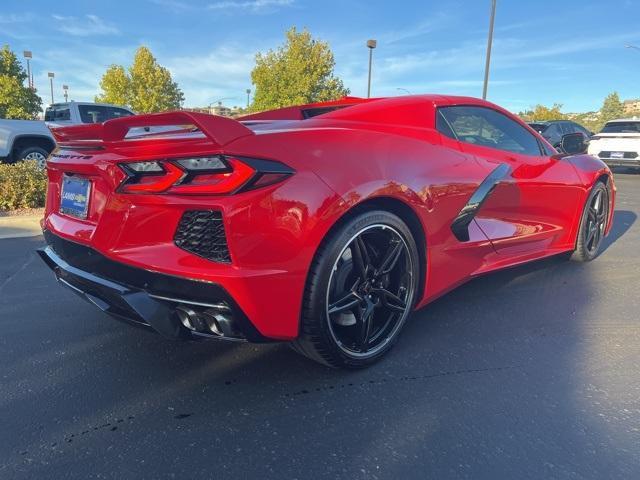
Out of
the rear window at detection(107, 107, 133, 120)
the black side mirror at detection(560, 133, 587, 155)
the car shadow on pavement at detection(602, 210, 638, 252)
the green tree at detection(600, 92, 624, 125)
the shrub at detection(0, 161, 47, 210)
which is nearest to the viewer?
the black side mirror at detection(560, 133, 587, 155)

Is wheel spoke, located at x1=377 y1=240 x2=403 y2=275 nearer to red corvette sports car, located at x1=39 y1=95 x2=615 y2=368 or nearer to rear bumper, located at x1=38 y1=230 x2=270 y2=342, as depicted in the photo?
red corvette sports car, located at x1=39 y1=95 x2=615 y2=368

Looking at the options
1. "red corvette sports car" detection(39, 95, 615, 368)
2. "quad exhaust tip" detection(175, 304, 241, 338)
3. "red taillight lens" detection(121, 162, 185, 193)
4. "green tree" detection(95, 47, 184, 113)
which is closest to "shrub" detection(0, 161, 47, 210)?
"red corvette sports car" detection(39, 95, 615, 368)

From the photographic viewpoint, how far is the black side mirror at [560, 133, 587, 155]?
13.9 ft

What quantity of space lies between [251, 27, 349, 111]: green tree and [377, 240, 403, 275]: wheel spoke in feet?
81.9

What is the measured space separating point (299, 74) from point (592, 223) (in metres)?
24.5

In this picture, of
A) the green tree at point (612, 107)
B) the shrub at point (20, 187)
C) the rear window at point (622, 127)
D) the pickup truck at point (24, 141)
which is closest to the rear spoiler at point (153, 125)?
the shrub at point (20, 187)

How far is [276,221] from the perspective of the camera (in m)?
1.98

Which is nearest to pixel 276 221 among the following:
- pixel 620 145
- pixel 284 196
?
pixel 284 196

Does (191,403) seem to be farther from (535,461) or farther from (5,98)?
(5,98)

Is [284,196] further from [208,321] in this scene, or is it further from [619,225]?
[619,225]

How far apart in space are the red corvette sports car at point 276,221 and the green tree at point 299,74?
80.9ft

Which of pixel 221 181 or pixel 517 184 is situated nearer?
pixel 221 181

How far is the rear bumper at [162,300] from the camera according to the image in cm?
195

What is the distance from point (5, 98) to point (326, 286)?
2943cm
